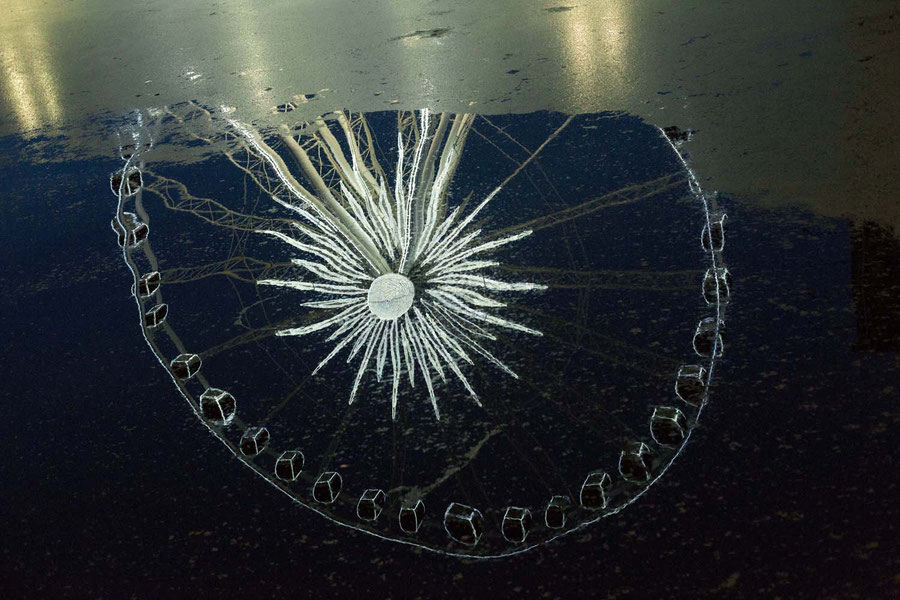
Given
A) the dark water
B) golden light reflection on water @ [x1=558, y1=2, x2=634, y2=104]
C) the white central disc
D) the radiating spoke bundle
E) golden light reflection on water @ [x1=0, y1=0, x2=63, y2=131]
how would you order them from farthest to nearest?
1. golden light reflection on water @ [x1=0, y1=0, x2=63, y2=131]
2. golden light reflection on water @ [x1=558, y1=2, x2=634, y2=104]
3. the white central disc
4. the radiating spoke bundle
5. the dark water

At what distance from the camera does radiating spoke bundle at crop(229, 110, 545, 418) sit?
1873 millimetres

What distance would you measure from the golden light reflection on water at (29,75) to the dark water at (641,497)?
222cm

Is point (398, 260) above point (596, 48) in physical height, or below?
below

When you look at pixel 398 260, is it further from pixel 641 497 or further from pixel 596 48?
pixel 596 48

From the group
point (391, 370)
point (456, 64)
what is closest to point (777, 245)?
point (391, 370)

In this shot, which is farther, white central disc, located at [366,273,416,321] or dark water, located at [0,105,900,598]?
white central disc, located at [366,273,416,321]

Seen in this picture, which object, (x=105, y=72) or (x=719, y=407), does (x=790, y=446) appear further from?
(x=105, y=72)

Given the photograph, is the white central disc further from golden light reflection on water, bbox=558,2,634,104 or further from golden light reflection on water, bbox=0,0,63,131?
golden light reflection on water, bbox=0,0,63,131

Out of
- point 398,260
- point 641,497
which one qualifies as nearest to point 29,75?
point 398,260

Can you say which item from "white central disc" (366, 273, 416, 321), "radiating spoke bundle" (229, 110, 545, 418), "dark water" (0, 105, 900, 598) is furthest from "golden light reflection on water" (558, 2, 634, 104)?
"white central disc" (366, 273, 416, 321)

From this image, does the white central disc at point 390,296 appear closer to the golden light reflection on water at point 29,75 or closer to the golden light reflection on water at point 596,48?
the golden light reflection on water at point 596,48

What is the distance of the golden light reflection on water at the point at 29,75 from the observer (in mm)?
4043

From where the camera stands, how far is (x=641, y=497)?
141 centimetres

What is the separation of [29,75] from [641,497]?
4688 millimetres
